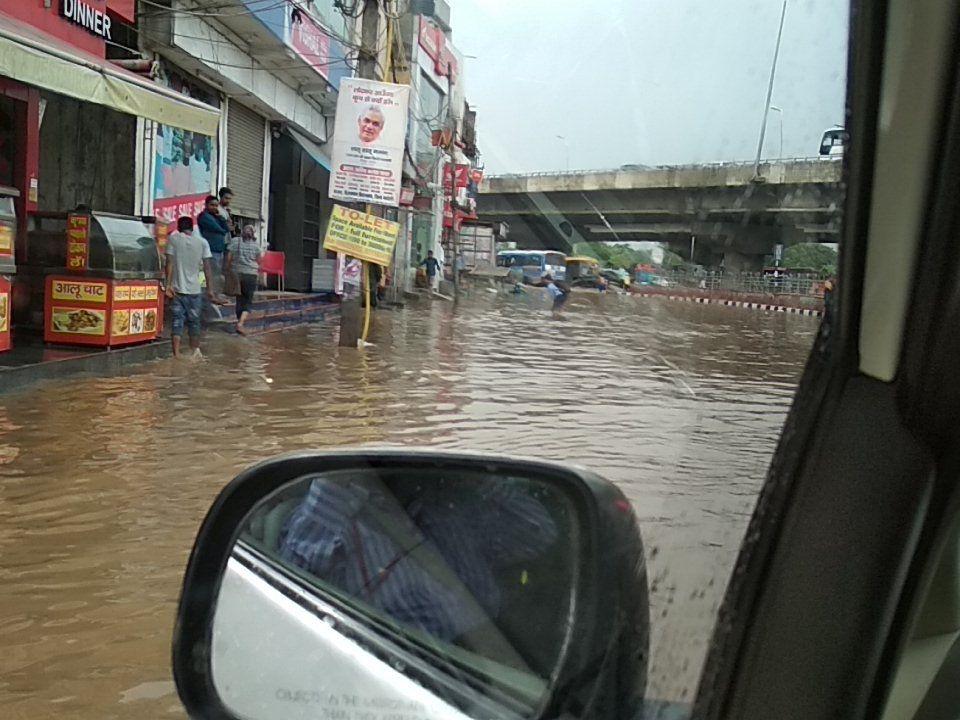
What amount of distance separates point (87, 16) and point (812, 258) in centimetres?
1181

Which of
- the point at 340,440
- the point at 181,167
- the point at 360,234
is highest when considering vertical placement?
the point at 181,167

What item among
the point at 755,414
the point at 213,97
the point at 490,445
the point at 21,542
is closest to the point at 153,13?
the point at 213,97

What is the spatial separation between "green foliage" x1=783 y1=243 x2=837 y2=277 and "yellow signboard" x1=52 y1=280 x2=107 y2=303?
859 centimetres

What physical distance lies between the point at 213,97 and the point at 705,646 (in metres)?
16.3

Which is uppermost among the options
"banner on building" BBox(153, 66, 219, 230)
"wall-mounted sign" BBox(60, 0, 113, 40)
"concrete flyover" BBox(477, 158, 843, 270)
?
"wall-mounted sign" BBox(60, 0, 113, 40)

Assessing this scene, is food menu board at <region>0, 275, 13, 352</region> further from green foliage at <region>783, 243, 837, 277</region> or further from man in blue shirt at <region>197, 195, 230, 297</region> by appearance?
green foliage at <region>783, 243, 837, 277</region>

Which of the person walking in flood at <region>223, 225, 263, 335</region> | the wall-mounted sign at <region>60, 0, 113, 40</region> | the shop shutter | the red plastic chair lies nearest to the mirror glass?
the person walking in flood at <region>223, 225, 263, 335</region>

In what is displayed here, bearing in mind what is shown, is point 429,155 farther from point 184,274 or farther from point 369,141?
point 184,274

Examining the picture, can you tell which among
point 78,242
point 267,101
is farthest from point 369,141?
point 267,101

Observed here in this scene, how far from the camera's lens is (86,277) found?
28.9ft

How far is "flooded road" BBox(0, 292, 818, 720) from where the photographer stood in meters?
1.50

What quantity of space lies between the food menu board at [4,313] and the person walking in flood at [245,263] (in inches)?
157

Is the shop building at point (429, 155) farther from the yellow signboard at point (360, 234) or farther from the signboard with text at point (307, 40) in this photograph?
the signboard with text at point (307, 40)

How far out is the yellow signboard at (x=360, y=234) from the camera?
11148 millimetres
